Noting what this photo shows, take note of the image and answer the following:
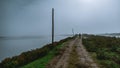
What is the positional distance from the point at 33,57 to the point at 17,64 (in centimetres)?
435

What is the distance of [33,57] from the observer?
29.8m

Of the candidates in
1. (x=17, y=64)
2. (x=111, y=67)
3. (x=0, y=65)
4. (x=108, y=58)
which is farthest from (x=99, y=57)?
(x=0, y=65)

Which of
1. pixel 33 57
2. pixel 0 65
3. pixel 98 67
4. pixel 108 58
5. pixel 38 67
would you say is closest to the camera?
pixel 98 67

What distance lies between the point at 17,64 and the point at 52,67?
827 cm

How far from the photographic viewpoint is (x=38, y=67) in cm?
1961

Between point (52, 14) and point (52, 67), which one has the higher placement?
point (52, 14)

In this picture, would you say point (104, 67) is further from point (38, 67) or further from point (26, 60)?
point (26, 60)

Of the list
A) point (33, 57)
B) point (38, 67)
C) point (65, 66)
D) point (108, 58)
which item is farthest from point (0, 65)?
point (108, 58)

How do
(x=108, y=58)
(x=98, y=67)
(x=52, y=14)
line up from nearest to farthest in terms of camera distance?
(x=98, y=67) < (x=108, y=58) < (x=52, y=14)

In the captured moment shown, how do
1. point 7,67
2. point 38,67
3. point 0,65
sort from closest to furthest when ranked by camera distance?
point 38,67, point 7,67, point 0,65

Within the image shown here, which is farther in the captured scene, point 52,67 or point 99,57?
point 99,57

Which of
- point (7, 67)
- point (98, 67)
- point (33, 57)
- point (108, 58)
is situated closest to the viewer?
point (98, 67)

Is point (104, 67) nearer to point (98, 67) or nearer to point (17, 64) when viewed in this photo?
point (98, 67)

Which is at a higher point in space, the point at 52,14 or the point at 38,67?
the point at 52,14
